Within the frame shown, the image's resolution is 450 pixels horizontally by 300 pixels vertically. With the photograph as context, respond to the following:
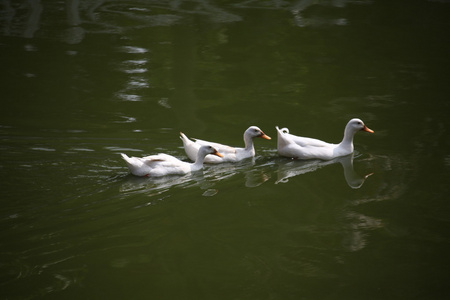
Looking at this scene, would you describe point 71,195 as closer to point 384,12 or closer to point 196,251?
point 196,251

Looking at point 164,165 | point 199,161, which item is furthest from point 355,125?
point 164,165

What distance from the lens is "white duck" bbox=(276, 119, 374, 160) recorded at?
9477mm

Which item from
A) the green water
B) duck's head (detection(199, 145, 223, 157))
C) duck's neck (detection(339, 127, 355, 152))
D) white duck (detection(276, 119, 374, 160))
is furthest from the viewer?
duck's neck (detection(339, 127, 355, 152))

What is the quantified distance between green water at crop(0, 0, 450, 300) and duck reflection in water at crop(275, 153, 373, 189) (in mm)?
35

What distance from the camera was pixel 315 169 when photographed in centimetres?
925

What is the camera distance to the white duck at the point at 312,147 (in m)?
9.48

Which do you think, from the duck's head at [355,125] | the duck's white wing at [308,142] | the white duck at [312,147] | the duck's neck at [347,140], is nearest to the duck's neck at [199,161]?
the white duck at [312,147]

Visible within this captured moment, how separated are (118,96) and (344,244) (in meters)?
6.53

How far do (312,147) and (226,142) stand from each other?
1410 millimetres

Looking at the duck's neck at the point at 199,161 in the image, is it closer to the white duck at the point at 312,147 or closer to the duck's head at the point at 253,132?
the duck's head at the point at 253,132

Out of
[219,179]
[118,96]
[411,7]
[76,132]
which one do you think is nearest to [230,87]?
[118,96]

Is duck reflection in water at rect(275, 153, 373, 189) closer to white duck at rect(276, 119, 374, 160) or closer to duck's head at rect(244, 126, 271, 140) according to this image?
white duck at rect(276, 119, 374, 160)

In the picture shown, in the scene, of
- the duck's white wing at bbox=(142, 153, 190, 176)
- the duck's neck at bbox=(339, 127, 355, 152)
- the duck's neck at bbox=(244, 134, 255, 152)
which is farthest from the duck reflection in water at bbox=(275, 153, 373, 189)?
the duck's white wing at bbox=(142, 153, 190, 176)

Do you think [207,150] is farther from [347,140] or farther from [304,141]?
[347,140]
